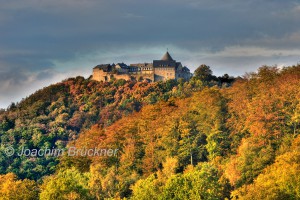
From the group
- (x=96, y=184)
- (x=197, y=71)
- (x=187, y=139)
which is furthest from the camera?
(x=197, y=71)

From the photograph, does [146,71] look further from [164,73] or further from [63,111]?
[63,111]

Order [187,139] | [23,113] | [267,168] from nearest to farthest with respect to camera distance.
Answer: [267,168], [187,139], [23,113]

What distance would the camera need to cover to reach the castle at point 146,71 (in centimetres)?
15912

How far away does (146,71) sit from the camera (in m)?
163

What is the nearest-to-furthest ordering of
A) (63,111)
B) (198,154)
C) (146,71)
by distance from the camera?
(198,154) → (63,111) → (146,71)

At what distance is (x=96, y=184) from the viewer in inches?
3061

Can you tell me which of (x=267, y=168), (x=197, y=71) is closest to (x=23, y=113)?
(x=197, y=71)

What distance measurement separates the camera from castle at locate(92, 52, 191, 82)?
159 meters

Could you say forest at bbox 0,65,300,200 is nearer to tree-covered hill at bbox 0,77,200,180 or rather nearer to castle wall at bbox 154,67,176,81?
tree-covered hill at bbox 0,77,200,180

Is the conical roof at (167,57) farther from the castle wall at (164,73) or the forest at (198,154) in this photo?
the forest at (198,154)

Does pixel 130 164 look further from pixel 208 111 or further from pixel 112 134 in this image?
pixel 208 111

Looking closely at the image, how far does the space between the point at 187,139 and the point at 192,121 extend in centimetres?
415

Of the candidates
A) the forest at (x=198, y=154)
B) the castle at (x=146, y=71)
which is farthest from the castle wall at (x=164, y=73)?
the forest at (x=198, y=154)

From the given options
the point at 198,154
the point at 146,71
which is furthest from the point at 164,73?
the point at 198,154
